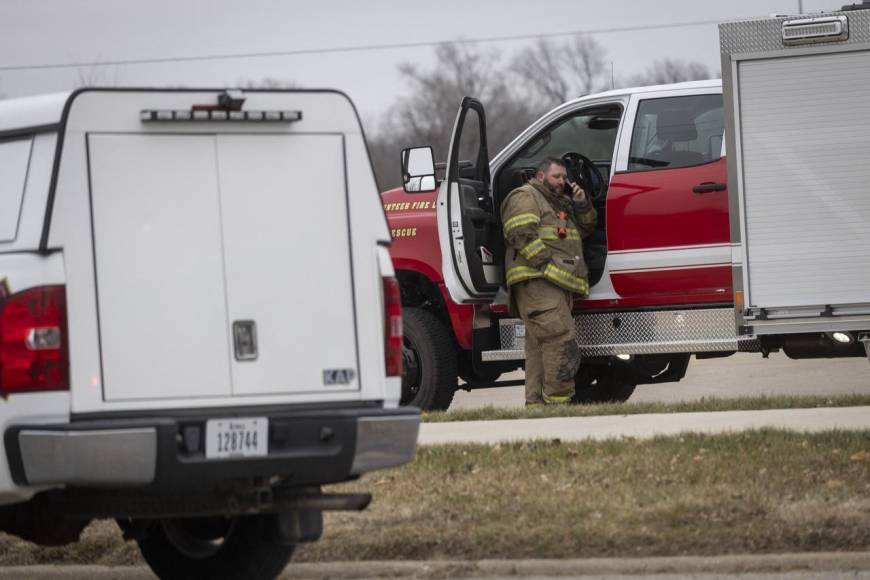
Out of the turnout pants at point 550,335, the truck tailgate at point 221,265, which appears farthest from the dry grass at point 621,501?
the turnout pants at point 550,335

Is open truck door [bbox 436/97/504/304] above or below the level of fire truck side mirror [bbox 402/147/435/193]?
below

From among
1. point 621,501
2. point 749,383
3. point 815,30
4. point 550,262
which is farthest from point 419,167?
point 749,383

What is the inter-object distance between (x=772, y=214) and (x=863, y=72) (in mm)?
1111

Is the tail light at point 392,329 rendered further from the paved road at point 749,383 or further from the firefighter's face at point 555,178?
the paved road at point 749,383

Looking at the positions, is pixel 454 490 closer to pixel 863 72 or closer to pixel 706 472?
pixel 706 472

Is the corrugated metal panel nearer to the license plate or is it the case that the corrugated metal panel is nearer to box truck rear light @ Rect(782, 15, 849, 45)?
box truck rear light @ Rect(782, 15, 849, 45)

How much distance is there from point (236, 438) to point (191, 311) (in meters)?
0.48

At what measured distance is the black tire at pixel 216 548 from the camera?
6.30 m

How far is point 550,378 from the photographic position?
1138cm

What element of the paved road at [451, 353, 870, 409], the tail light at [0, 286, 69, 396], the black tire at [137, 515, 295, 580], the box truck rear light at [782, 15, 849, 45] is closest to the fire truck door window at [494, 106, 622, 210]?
the box truck rear light at [782, 15, 849, 45]

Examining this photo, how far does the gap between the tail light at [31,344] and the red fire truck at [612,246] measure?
5.84 metres

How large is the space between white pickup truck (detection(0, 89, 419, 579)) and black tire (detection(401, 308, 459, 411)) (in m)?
5.72

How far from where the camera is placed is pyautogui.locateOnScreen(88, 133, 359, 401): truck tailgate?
5453 mm

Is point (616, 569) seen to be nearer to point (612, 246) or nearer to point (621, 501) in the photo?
point (621, 501)
